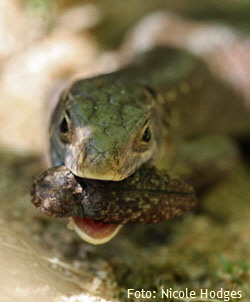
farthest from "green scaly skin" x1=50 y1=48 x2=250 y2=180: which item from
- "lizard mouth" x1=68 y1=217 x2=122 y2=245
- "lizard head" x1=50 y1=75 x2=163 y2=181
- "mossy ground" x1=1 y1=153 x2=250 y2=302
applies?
"mossy ground" x1=1 y1=153 x2=250 y2=302

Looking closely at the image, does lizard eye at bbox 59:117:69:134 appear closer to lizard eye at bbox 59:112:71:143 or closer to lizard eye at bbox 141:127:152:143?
lizard eye at bbox 59:112:71:143

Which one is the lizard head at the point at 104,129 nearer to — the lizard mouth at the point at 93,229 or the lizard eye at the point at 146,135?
the lizard eye at the point at 146,135

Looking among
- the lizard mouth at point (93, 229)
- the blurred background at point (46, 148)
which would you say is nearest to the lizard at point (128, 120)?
the lizard mouth at point (93, 229)

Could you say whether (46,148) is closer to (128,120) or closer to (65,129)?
(65,129)

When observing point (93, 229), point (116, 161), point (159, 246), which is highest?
point (159, 246)

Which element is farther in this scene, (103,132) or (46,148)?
(46,148)

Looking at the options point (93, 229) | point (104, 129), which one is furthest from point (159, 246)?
point (104, 129)

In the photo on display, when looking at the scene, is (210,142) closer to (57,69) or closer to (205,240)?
(205,240)
